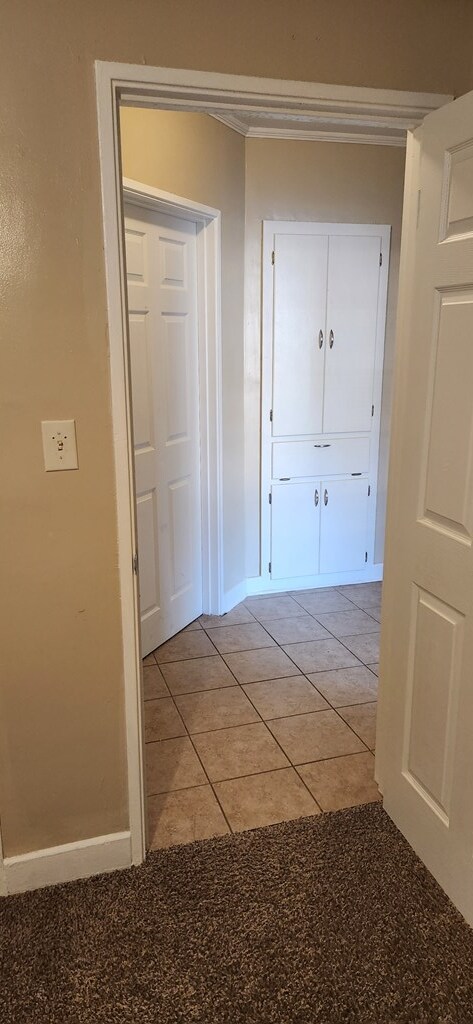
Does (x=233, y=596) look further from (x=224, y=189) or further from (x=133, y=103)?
(x=133, y=103)

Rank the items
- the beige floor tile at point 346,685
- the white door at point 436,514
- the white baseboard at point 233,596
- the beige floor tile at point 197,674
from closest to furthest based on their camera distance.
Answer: the white door at point 436,514, the beige floor tile at point 346,685, the beige floor tile at point 197,674, the white baseboard at point 233,596

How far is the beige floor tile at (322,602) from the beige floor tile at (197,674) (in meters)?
0.78

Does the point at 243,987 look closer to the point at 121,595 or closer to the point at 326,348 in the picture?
the point at 121,595

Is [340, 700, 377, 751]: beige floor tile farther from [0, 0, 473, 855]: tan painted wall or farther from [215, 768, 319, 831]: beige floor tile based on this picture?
[0, 0, 473, 855]: tan painted wall

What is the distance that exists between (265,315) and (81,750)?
8.15 ft

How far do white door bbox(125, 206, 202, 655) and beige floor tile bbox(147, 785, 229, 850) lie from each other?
0.98 m

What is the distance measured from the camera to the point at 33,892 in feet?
6.06

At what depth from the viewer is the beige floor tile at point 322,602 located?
3.77 metres

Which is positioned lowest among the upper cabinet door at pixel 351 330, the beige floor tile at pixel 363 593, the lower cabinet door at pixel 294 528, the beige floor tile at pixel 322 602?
the beige floor tile at pixel 363 593

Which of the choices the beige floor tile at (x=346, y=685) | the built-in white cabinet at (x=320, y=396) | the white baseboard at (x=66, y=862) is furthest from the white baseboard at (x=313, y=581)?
the white baseboard at (x=66, y=862)

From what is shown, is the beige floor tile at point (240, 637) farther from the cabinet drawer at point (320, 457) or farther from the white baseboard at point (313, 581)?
the cabinet drawer at point (320, 457)

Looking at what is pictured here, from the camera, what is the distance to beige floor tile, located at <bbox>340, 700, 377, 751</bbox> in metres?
2.57

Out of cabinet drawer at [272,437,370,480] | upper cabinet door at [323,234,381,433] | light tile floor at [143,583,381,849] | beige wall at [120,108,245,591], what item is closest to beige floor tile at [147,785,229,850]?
light tile floor at [143,583,381,849]

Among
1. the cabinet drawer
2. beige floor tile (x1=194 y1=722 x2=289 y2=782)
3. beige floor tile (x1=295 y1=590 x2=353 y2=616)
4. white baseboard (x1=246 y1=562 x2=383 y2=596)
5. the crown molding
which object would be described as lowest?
beige floor tile (x1=194 y1=722 x2=289 y2=782)
